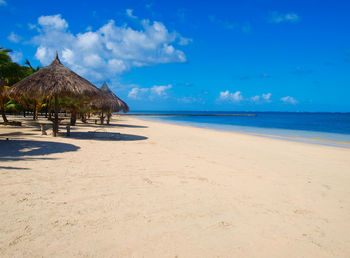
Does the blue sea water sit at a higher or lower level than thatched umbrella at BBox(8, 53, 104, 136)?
lower

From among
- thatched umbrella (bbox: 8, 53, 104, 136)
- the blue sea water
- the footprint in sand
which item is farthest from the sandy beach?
the blue sea water

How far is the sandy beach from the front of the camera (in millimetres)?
1933

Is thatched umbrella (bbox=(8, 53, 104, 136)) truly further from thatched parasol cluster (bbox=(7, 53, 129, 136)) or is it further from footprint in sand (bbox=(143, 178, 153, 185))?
footprint in sand (bbox=(143, 178, 153, 185))

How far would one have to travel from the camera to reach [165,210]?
8.55 ft

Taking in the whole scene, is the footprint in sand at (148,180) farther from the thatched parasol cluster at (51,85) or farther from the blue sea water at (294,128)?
the blue sea water at (294,128)

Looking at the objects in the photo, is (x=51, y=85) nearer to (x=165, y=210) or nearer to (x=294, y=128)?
(x=165, y=210)

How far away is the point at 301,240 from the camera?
2135 mm

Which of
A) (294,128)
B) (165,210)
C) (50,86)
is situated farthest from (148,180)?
(294,128)

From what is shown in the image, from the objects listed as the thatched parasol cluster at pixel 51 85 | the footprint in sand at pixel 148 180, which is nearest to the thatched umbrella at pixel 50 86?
the thatched parasol cluster at pixel 51 85

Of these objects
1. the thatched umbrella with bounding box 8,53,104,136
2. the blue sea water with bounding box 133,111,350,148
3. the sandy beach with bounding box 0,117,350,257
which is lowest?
the sandy beach with bounding box 0,117,350,257

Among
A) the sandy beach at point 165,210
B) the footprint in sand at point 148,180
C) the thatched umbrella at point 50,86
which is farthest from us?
the thatched umbrella at point 50,86

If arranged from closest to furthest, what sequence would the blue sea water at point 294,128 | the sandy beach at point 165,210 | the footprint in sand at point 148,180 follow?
the sandy beach at point 165,210 < the footprint in sand at point 148,180 < the blue sea water at point 294,128

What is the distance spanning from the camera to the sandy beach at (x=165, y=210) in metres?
1.93

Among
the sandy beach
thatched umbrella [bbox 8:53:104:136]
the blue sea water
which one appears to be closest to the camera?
the sandy beach
